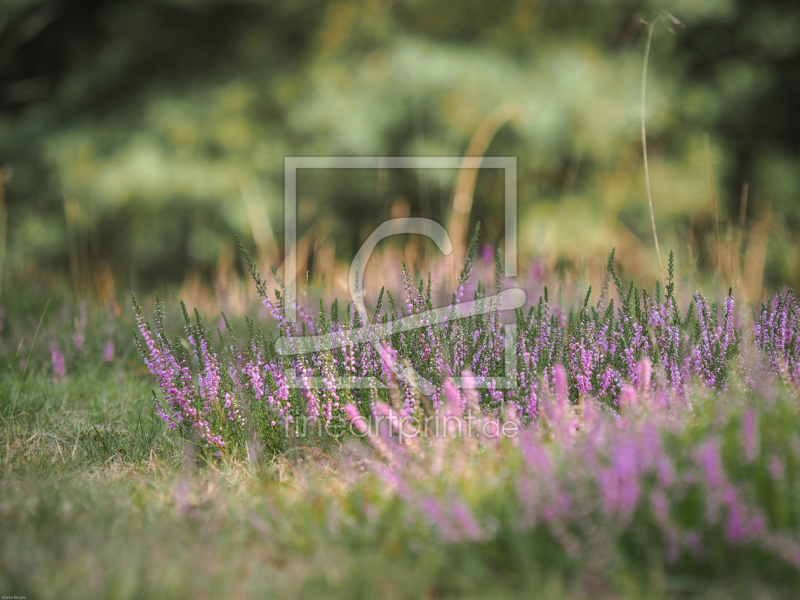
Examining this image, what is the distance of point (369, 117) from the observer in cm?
802

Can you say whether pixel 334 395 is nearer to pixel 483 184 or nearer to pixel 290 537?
pixel 290 537

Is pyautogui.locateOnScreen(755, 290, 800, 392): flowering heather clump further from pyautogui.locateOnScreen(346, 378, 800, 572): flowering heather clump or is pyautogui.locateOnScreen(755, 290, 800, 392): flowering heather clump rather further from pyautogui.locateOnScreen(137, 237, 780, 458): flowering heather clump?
pyautogui.locateOnScreen(346, 378, 800, 572): flowering heather clump

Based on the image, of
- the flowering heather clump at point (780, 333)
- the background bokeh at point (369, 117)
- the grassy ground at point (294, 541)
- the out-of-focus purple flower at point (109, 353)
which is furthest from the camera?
the background bokeh at point (369, 117)

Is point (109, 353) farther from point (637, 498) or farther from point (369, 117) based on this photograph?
point (369, 117)

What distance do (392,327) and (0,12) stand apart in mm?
8727

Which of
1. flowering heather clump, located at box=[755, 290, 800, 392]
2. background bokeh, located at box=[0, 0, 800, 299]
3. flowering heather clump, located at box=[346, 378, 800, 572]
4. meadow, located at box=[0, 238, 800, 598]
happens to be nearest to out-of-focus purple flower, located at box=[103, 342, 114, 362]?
meadow, located at box=[0, 238, 800, 598]

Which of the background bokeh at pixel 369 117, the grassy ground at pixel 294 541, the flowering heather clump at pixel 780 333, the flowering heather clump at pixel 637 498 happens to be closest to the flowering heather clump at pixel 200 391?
Answer: the grassy ground at pixel 294 541

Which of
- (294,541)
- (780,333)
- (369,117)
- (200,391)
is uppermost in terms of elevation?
(369,117)

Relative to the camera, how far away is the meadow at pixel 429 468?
1522mm

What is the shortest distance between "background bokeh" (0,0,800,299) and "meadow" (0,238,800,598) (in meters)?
4.91

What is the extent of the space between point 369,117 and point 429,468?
6.65 metres

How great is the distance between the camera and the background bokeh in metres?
7.86

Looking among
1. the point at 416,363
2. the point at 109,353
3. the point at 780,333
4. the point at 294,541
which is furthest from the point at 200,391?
the point at 780,333

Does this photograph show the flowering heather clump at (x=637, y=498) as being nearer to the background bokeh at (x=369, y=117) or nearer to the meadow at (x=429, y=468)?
the meadow at (x=429, y=468)
